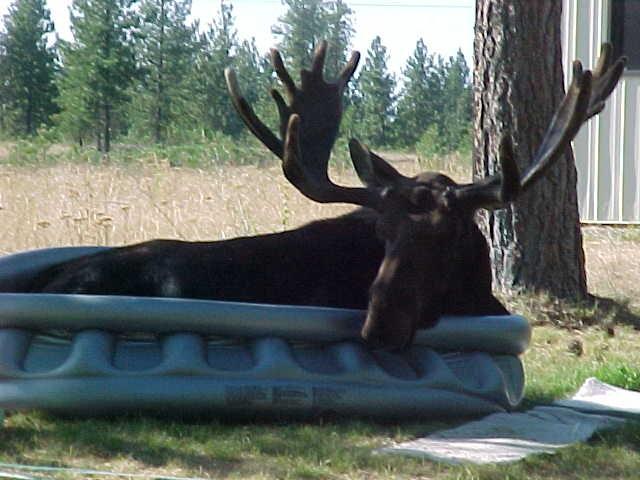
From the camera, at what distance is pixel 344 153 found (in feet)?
49.7

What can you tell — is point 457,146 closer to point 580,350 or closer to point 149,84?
point 149,84

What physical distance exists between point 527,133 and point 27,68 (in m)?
9.77

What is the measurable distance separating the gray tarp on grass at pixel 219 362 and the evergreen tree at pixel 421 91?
446 inches

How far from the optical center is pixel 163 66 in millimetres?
16406

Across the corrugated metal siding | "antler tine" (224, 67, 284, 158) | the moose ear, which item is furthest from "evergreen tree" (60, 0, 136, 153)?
the moose ear

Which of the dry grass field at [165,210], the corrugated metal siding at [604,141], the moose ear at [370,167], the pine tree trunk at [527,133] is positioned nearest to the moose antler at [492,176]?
the moose ear at [370,167]

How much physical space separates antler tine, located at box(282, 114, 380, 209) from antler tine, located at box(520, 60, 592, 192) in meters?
0.70

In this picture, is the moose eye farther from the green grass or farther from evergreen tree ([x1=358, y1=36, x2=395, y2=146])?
evergreen tree ([x1=358, y1=36, x2=395, y2=146])

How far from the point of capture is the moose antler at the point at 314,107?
721 centimetres

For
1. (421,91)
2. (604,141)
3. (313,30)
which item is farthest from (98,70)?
(604,141)

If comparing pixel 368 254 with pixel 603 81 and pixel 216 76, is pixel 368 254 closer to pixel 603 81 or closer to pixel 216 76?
pixel 603 81

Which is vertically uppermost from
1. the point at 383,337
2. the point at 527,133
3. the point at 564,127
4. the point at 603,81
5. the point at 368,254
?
the point at 603,81

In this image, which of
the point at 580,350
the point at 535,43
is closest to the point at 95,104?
the point at 535,43

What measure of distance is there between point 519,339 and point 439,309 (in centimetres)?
48
